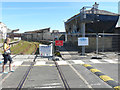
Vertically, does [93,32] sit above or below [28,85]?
above

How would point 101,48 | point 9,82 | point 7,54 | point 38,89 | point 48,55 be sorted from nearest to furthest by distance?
1. point 38,89
2. point 9,82
3. point 7,54
4. point 48,55
5. point 101,48

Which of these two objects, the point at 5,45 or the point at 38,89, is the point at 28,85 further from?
the point at 5,45

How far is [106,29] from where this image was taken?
1936 cm

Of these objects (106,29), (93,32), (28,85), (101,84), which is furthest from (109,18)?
(28,85)

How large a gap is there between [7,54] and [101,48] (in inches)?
544

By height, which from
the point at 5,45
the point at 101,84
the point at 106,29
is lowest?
the point at 101,84

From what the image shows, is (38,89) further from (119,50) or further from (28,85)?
(119,50)

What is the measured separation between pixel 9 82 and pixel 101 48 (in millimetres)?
14660

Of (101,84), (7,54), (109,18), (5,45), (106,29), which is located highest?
(109,18)

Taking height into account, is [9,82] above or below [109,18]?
below

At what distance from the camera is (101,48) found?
1859cm

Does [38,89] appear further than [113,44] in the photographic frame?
No

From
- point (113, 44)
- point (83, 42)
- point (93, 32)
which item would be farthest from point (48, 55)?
point (113, 44)

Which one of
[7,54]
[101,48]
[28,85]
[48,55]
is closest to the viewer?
[28,85]
